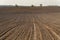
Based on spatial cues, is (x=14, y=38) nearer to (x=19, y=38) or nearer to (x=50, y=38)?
(x=19, y=38)

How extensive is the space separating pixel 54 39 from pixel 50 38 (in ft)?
0.92

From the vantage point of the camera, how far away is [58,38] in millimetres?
12188

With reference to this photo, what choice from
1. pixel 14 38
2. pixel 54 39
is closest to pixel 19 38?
pixel 14 38

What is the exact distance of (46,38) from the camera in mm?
11945

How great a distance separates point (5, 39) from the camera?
1156 cm

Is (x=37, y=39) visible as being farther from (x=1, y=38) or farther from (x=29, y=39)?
(x=1, y=38)

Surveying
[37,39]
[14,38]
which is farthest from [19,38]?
[37,39]

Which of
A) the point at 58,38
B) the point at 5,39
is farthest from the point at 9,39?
the point at 58,38

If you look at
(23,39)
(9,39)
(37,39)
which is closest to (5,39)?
(9,39)

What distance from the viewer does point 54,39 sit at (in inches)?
465

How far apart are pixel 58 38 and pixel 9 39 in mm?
2722

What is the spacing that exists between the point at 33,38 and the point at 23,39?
0.62 metres

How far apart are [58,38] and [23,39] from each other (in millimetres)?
2011

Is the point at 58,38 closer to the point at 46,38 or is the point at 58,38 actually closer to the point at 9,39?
the point at 46,38
